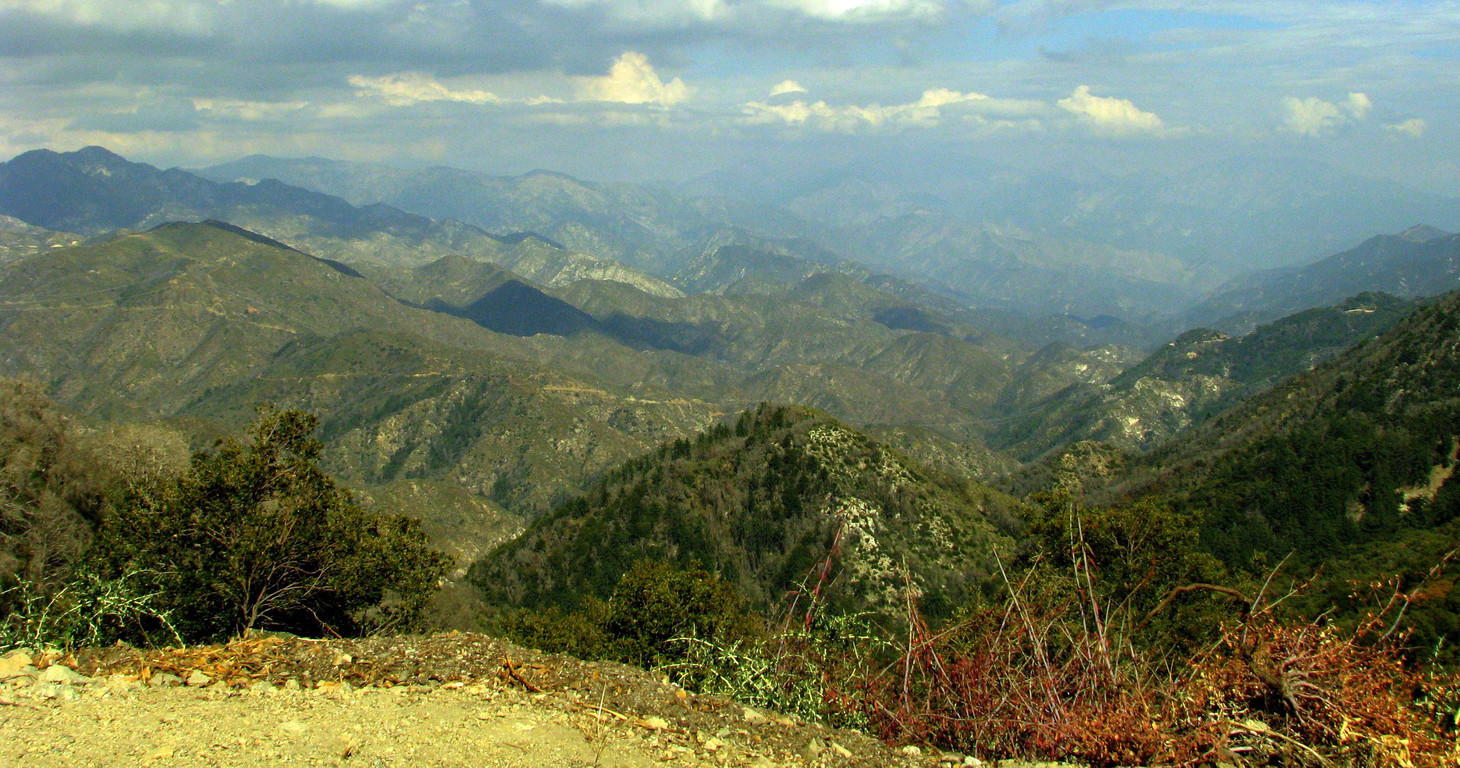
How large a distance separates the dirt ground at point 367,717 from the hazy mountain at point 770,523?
65823mm

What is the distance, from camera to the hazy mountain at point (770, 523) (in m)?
79.1

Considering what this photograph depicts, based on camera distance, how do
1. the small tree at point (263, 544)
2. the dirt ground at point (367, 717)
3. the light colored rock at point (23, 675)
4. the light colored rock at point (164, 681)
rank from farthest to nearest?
1. the small tree at point (263, 544)
2. the light colored rock at point (164, 681)
3. the light colored rock at point (23, 675)
4. the dirt ground at point (367, 717)

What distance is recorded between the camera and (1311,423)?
310 feet

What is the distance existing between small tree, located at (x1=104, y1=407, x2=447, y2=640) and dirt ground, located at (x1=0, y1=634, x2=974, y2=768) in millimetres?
7591

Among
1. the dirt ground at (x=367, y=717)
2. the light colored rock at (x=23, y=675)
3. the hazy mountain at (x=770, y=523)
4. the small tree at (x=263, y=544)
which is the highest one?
the light colored rock at (x=23, y=675)

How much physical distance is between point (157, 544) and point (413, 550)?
23.7 feet

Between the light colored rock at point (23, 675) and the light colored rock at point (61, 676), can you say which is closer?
the light colored rock at point (23, 675)

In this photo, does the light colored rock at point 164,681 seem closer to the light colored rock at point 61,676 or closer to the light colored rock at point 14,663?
the light colored rock at point 61,676

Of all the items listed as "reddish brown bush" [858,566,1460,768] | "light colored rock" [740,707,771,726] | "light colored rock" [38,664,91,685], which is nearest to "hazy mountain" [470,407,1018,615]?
"light colored rock" [740,707,771,726]

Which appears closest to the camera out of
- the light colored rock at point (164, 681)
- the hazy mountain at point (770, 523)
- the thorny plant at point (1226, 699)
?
the thorny plant at point (1226, 699)

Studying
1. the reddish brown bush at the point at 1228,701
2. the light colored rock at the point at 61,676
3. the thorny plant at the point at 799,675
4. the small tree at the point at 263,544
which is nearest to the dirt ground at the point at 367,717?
the light colored rock at the point at 61,676

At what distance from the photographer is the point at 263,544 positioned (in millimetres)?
17375

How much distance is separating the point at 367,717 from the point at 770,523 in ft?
282

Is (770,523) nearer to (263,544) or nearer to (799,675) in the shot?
(263,544)
